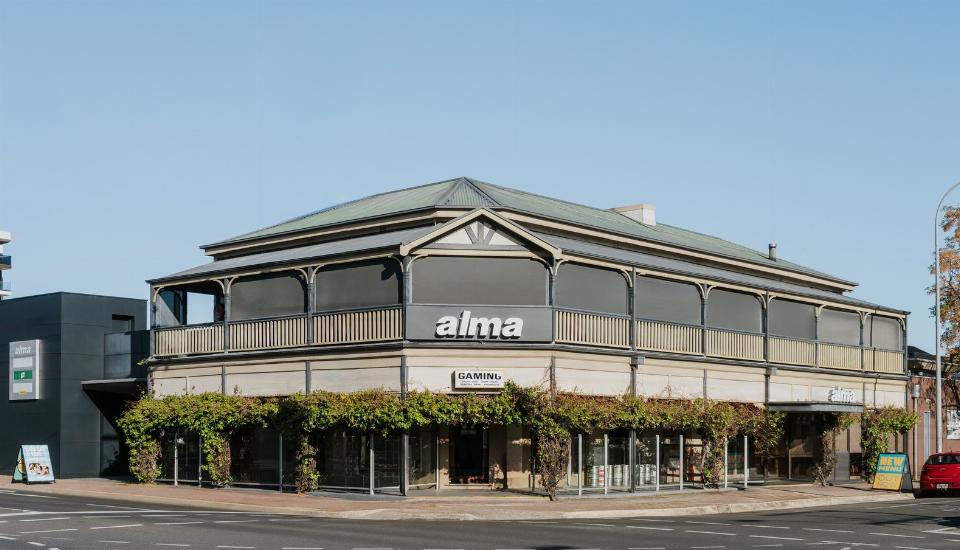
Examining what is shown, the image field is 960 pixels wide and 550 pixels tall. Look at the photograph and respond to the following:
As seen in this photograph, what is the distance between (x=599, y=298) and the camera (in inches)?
1487

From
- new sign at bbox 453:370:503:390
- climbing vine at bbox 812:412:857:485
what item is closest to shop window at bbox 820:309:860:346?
climbing vine at bbox 812:412:857:485

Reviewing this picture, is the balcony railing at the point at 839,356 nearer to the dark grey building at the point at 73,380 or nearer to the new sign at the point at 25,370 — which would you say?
the dark grey building at the point at 73,380

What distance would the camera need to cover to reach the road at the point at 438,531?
2066 cm

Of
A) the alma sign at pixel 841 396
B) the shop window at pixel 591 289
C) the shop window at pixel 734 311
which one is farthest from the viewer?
the alma sign at pixel 841 396

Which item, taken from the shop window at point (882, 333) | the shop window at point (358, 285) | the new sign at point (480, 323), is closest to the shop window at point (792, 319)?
the shop window at point (882, 333)

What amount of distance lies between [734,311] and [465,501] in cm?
1550

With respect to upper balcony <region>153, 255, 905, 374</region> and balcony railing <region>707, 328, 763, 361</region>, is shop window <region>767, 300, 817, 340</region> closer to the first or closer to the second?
upper balcony <region>153, 255, 905, 374</region>

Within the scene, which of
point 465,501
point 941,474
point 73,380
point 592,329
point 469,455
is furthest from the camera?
point 73,380

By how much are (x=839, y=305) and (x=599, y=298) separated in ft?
43.8

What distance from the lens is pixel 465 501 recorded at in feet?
103

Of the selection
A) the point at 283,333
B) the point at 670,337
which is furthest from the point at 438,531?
the point at 670,337

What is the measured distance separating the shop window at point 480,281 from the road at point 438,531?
8728mm

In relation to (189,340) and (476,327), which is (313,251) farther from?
(476,327)

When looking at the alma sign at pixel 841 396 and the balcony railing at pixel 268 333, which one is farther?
the alma sign at pixel 841 396
